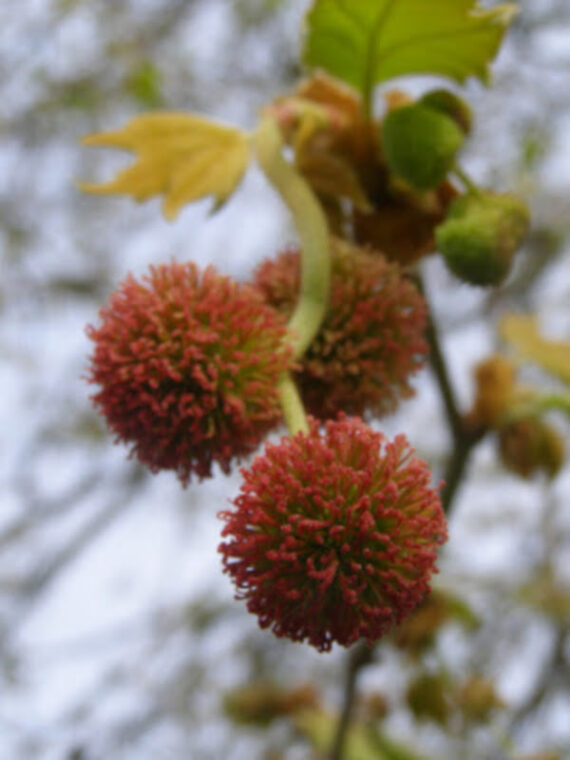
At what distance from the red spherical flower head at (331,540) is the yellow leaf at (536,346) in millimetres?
1254

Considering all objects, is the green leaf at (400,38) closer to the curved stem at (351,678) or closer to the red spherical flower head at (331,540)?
the red spherical flower head at (331,540)

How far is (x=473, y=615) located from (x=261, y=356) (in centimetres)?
138

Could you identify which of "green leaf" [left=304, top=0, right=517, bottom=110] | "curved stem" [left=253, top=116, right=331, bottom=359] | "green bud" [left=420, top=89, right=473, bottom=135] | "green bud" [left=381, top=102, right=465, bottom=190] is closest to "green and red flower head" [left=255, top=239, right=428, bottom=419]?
"curved stem" [left=253, top=116, right=331, bottom=359]

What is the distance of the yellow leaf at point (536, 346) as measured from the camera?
6.70 feet

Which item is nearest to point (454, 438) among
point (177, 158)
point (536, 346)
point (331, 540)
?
point (536, 346)

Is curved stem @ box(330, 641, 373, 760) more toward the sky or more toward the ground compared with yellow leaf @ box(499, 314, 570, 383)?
more toward the ground

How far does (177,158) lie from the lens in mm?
1502

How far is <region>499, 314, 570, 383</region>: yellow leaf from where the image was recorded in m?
2.04

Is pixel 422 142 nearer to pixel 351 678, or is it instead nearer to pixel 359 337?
pixel 359 337

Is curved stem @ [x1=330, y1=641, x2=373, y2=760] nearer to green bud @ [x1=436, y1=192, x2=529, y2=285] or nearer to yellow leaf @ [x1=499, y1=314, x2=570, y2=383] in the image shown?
yellow leaf @ [x1=499, y1=314, x2=570, y2=383]

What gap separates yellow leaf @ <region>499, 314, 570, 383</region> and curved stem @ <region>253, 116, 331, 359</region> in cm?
104

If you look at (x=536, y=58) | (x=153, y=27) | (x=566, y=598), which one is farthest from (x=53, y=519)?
(x=536, y=58)

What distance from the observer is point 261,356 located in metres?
1.08

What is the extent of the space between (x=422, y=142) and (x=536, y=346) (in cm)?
100
